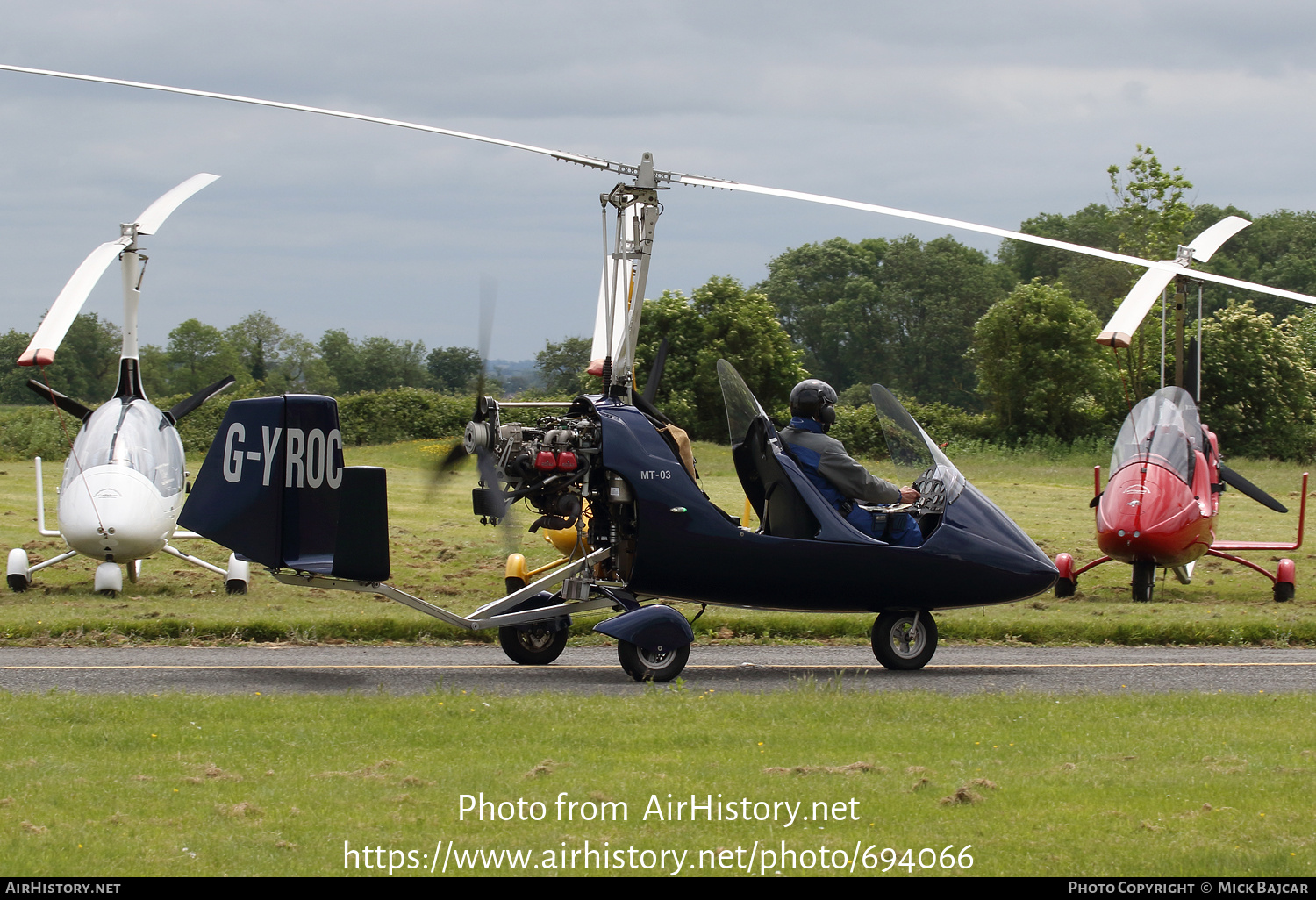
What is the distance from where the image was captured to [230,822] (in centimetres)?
513

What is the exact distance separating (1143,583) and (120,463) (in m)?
10.5

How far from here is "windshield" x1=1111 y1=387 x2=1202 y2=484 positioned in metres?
13.4

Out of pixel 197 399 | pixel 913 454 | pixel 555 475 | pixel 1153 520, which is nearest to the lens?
pixel 555 475

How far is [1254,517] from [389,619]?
1893 centimetres

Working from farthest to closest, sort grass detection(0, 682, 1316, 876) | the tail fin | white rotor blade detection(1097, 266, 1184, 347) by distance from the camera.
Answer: white rotor blade detection(1097, 266, 1184, 347) < the tail fin < grass detection(0, 682, 1316, 876)

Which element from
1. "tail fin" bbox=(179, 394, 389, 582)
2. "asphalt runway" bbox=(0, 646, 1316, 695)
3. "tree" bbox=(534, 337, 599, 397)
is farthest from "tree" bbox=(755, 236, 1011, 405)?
"tail fin" bbox=(179, 394, 389, 582)

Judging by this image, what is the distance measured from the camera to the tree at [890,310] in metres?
77.2

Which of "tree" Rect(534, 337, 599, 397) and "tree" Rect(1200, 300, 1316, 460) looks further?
"tree" Rect(534, 337, 599, 397)

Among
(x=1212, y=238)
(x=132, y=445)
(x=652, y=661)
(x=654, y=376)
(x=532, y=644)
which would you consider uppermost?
(x=1212, y=238)

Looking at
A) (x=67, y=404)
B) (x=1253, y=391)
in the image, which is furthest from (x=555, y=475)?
(x=1253, y=391)

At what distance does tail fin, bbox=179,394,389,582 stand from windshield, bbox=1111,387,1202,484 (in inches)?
324

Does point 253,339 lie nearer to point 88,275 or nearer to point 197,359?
point 197,359

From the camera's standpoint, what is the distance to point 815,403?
30.6 ft

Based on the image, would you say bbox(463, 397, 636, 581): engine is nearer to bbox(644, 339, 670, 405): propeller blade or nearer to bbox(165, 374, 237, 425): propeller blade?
bbox(644, 339, 670, 405): propeller blade
